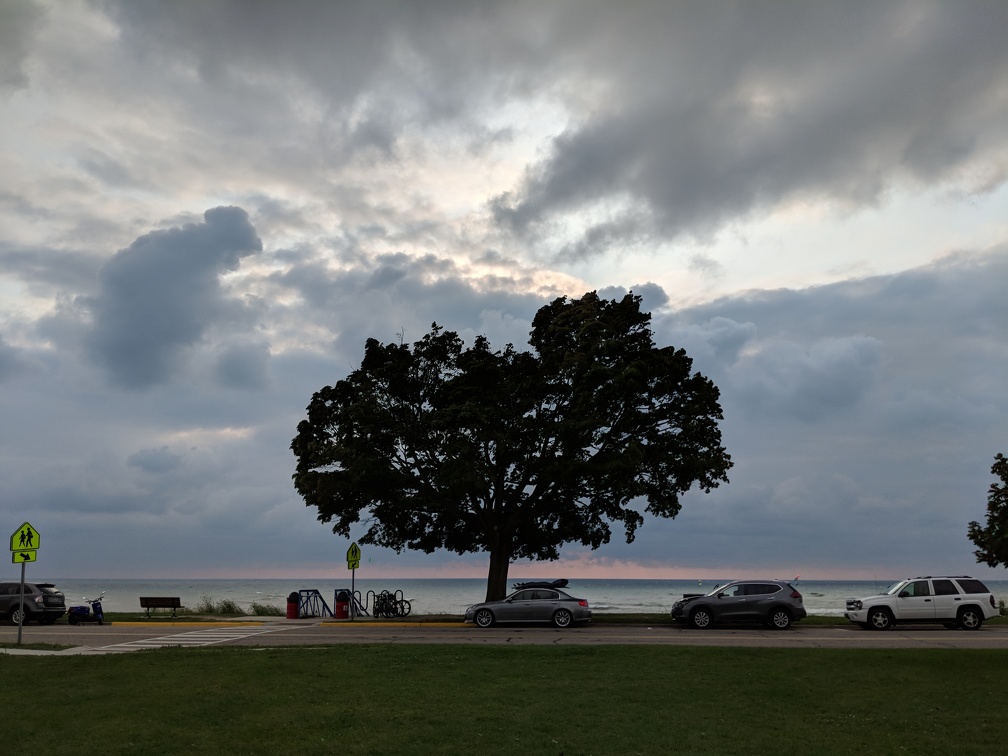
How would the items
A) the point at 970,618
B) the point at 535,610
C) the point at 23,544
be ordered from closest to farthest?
the point at 23,544, the point at 970,618, the point at 535,610

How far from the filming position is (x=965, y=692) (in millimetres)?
15578

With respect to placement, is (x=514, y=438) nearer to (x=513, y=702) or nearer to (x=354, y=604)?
(x=354, y=604)

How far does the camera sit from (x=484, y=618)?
31.4 metres

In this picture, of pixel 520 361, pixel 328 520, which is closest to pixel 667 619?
pixel 520 361

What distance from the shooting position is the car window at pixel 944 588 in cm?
2973

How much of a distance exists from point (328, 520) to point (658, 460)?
47.5 feet

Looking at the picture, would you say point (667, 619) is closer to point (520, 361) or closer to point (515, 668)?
point (520, 361)

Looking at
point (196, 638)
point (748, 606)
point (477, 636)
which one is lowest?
point (477, 636)

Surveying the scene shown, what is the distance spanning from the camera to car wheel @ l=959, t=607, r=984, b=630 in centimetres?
2931

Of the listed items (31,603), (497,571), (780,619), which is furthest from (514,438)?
(31,603)

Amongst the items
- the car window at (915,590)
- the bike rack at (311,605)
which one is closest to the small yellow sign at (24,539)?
the bike rack at (311,605)

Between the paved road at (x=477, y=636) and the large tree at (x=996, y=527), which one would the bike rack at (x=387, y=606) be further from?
the large tree at (x=996, y=527)

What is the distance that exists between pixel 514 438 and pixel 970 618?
17480 mm

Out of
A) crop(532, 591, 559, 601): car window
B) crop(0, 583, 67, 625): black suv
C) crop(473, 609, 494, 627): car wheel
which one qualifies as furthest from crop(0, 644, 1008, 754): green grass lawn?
crop(0, 583, 67, 625): black suv
